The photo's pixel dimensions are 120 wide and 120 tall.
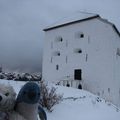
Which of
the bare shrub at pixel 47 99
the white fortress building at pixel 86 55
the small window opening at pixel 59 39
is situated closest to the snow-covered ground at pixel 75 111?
the bare shrub at pixel 47 99

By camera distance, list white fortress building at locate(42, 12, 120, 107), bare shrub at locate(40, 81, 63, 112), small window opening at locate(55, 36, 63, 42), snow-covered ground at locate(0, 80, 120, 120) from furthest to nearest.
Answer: small window opening at locate(55, 36, 63, 42) → white fortress building at locate(42, 12, 120, 107) → bare shrub at locate(40, 81, 63, 112) → snow-covered ground at locate(0, 80, 120, 120)

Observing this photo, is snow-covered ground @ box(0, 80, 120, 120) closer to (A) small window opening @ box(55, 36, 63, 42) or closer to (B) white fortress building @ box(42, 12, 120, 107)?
(B) white fortress building @ box(42, 12, 120, 107)

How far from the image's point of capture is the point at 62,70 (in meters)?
26.2

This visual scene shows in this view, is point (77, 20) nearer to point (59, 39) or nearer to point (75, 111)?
point (59, 39)

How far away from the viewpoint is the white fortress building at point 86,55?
23922mm

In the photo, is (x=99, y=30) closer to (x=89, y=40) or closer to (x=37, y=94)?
(x=89, y=40)

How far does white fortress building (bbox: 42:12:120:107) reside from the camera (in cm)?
2392

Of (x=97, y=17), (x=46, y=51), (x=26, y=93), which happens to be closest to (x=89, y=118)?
(x=26, y=93)

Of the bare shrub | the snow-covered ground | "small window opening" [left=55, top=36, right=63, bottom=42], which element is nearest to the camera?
the snow-covered ground

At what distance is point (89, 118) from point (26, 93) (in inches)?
241

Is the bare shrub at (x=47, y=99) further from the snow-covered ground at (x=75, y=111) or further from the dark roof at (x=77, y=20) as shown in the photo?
the dark roof at (x=77, y=20)

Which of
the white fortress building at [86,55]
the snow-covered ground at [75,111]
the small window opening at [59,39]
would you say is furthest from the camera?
the small window opening at [59,39]

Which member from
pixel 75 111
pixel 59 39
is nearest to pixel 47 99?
pixel 75 111

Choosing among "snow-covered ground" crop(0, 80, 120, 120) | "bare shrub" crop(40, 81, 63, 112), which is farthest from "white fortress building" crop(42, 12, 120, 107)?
"bare shrub" crop(40, 81, 63, 112)
